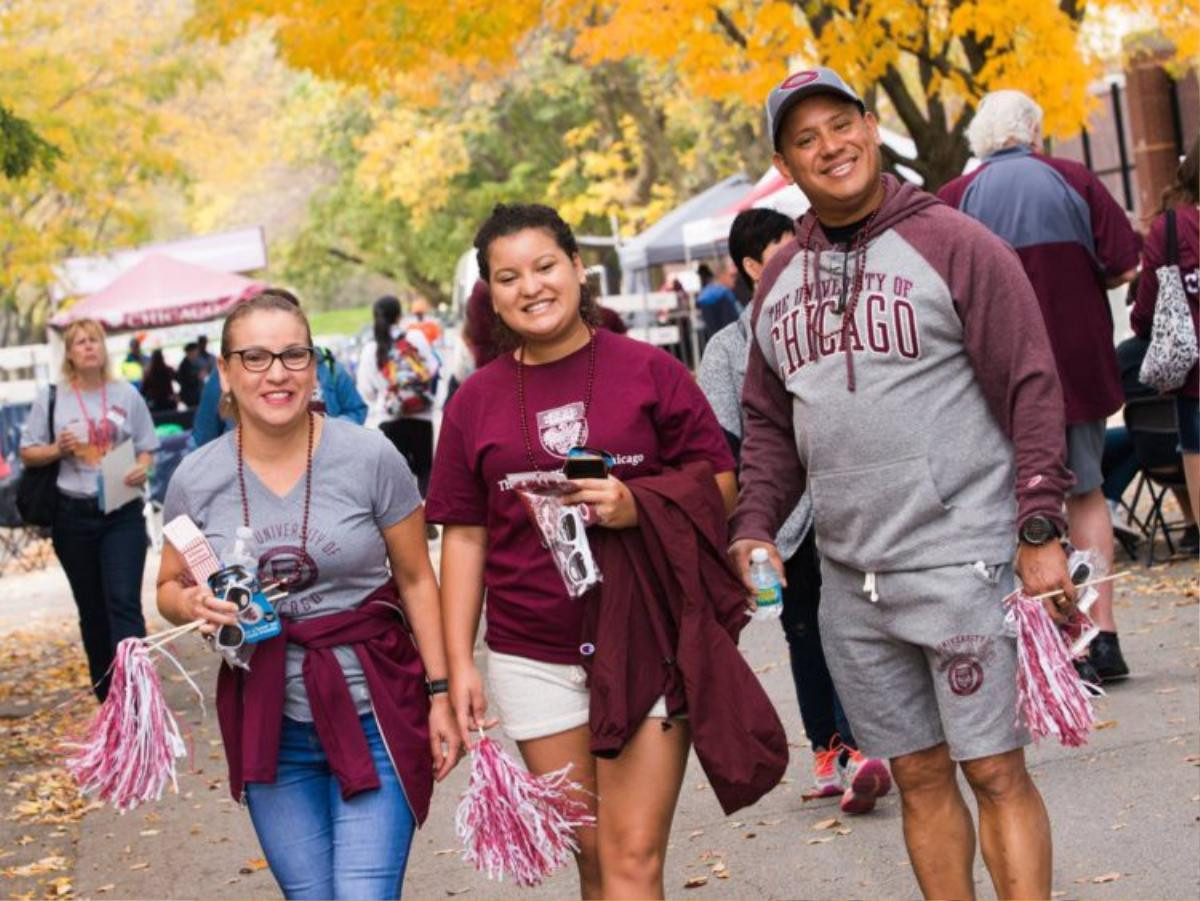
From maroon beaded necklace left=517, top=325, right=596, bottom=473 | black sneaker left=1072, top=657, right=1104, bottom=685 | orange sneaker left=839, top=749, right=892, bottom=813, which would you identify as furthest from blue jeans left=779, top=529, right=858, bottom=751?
maroon beaded necklace left=517, top=325, right=596, bottom=473

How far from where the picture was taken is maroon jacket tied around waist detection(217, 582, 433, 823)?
4.71 meters

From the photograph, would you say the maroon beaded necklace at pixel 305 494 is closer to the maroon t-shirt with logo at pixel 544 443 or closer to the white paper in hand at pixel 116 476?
the maroon t-shirt with logo at pixel 544 443

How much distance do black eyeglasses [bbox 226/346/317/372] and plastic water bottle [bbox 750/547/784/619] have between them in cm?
109

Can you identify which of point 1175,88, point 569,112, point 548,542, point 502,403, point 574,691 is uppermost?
point 569,112

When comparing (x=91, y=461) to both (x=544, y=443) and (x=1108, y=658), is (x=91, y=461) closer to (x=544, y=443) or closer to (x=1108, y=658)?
(x=1108, y=658)

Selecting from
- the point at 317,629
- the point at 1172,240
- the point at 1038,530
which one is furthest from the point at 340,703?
the point at 1172,240

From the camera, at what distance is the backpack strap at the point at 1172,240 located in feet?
27.1

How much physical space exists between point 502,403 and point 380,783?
889 millimetres

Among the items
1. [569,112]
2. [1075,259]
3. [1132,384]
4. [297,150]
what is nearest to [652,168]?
[569,112]

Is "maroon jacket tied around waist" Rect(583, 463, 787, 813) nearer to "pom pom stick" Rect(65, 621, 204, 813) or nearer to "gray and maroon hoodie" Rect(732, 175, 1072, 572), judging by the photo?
"gray and maroon hoodie" Rect(732, 175, 1072, 572)

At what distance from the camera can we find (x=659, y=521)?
4.72 meters

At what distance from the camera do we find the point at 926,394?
466cm

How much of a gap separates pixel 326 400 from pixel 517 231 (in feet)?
18.1

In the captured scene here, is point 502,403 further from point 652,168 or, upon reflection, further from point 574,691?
point 652,168
